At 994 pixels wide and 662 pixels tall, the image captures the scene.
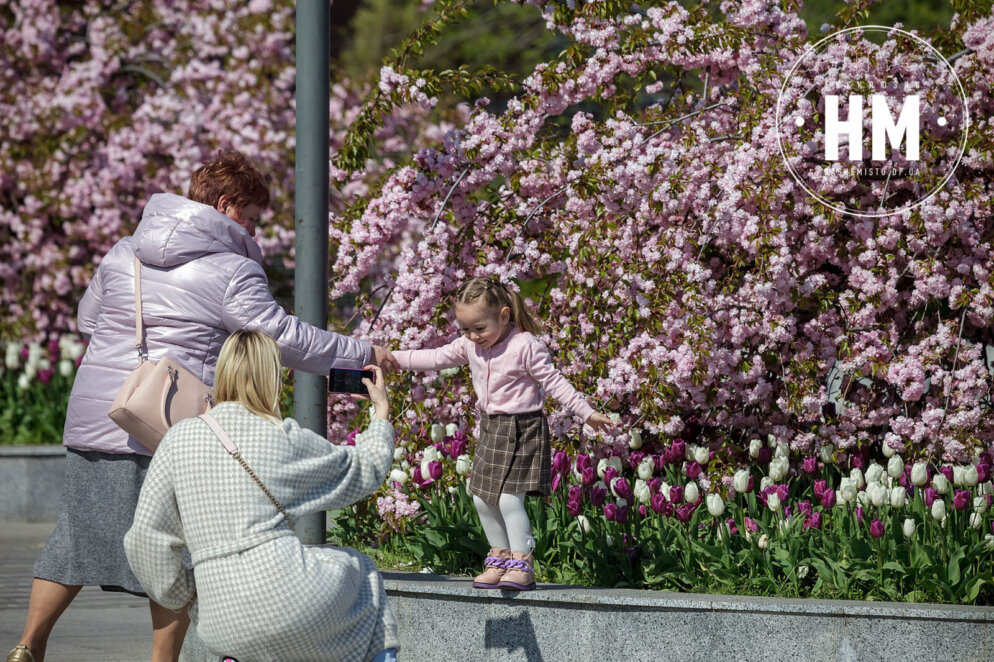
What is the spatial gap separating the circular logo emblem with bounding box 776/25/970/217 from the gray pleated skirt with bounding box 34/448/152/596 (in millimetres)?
3073

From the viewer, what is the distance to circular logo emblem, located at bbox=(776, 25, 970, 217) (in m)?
5.68

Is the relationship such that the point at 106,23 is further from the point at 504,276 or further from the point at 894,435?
the point at 894,435

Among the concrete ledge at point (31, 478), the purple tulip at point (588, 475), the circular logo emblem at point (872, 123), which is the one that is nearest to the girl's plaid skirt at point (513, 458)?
the purple tulip at point (588, 475)

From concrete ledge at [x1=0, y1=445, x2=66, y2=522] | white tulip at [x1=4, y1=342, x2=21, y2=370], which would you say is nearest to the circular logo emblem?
concrete ledge at [x1=0, y1=445, x2=66, y2=522]

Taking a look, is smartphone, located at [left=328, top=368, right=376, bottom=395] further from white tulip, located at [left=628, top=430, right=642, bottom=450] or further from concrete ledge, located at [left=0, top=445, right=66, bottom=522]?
concrete ledge, located at [left=0, top=445, right=66, bottom=522]

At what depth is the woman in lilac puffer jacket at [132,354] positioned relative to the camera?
4.21 metres

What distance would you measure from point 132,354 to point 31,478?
17.3 feet

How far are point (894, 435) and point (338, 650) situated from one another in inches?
124

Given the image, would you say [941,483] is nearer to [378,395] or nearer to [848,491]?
[848,491]

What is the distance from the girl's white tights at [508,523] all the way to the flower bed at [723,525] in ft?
1.15

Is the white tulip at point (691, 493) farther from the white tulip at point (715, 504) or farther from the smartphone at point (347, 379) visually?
the smartphone at point (347, 379)

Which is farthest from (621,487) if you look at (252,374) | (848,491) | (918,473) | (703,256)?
(252,374)

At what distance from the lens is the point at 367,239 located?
637 centimetres

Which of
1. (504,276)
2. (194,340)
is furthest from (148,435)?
(504,276)
